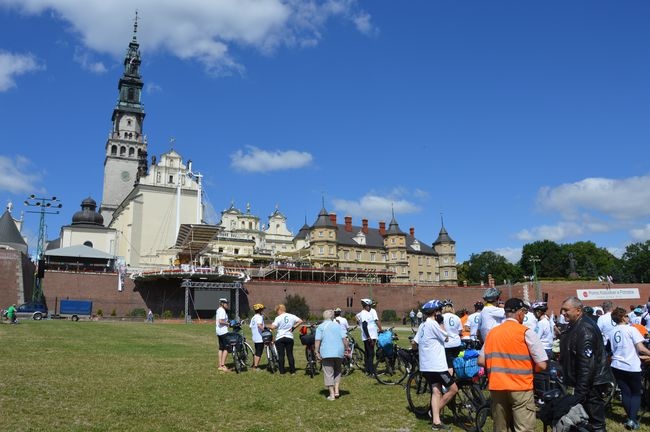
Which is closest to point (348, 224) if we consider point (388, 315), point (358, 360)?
point (388, 315)

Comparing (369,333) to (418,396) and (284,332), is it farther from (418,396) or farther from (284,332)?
(418,396)

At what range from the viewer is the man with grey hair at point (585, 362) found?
252 inches

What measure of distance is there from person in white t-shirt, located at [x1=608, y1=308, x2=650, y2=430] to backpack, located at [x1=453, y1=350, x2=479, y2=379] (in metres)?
2.51

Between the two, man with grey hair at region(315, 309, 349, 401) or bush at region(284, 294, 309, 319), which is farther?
bush at region(284, 294, 309, 319)

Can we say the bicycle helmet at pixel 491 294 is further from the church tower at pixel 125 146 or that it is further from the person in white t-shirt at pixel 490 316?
the church tower at pixel 125 146

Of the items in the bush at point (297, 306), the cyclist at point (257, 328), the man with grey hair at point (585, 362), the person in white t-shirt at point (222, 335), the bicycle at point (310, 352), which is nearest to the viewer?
the man with grey hair at point (585, 362)

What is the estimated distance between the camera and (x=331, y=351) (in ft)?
35.3

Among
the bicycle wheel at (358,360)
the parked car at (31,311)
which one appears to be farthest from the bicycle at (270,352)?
the parked car at (31,311)

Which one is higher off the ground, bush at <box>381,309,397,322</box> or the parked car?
the parked car

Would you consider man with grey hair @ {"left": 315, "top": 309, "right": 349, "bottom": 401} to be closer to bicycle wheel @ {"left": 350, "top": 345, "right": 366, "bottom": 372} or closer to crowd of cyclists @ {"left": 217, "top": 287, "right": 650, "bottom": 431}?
crowd of cyclists @ {"left": 217, "top": 287, "right": 650, "bottom": 431}

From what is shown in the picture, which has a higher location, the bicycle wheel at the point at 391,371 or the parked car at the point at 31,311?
the parked car at the point at 31,311

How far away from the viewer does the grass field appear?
816cm

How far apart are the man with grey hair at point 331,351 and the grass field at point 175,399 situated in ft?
1.19

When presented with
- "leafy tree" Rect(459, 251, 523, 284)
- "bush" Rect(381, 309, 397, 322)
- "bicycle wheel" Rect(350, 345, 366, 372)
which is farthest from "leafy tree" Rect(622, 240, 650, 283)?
"bicycle wheel" Rect(350, 345, 366, 372)
